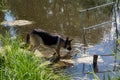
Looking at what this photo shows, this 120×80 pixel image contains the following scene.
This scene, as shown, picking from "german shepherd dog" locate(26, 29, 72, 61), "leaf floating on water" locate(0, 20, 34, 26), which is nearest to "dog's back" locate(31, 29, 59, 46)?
"german shepherd dog" locate(26, 29, 72, 61)

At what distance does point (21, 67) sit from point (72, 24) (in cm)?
662

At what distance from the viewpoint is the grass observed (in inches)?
200

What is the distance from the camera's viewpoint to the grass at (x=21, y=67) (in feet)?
16.7

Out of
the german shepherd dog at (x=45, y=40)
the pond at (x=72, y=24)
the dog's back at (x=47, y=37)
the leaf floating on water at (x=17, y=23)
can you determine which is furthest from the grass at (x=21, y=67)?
the leaf floating on water at (x=17, y=23)

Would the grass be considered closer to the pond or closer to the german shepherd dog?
the pond

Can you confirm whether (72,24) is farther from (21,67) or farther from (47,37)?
(21,67)

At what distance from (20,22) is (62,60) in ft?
15.0

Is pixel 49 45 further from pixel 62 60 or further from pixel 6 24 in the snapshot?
pixel 6 24

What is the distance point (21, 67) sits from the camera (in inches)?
205

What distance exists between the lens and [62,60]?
25.5 ft

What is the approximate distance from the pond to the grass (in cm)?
114

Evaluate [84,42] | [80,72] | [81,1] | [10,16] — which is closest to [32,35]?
[84,42]

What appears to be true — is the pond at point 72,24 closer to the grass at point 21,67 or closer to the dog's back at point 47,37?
the dog's back at point 47,37

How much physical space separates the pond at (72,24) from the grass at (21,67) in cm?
114
